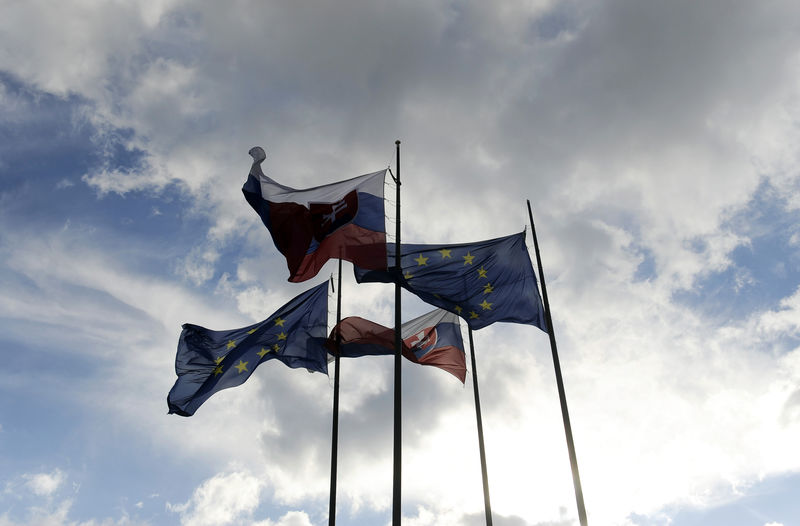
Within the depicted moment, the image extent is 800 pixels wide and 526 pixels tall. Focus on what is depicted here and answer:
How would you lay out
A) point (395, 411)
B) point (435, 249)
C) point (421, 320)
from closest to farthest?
1. point (395, 411)
2. point (435, 249)
3. point (421, 320)

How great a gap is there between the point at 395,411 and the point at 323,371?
6738 mm

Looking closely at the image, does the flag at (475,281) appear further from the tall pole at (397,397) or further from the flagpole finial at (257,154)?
the flagpole finial at (257,154)

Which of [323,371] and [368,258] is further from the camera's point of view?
[323,371]

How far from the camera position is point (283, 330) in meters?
24.1

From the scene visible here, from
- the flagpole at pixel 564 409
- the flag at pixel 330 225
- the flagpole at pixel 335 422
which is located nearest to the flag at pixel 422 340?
the flagpole at pixel 335 422

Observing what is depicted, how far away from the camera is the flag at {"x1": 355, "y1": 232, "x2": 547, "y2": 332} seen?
21.3 m

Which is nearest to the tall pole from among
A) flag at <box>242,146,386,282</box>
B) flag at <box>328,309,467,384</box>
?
flag at <box>242,146,386,282</box>

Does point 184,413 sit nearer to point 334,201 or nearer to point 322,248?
point 322,248

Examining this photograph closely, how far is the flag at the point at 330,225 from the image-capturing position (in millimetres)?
21312

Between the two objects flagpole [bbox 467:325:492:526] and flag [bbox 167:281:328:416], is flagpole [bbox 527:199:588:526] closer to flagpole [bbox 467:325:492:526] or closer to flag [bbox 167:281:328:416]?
flagpole [bbox 467:325:492:526]

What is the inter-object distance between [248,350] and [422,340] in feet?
24.5

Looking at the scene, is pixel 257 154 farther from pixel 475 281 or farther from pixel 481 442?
pixel 481 442

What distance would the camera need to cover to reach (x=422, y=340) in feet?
86.6

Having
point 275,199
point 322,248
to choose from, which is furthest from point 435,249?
point 275,199
